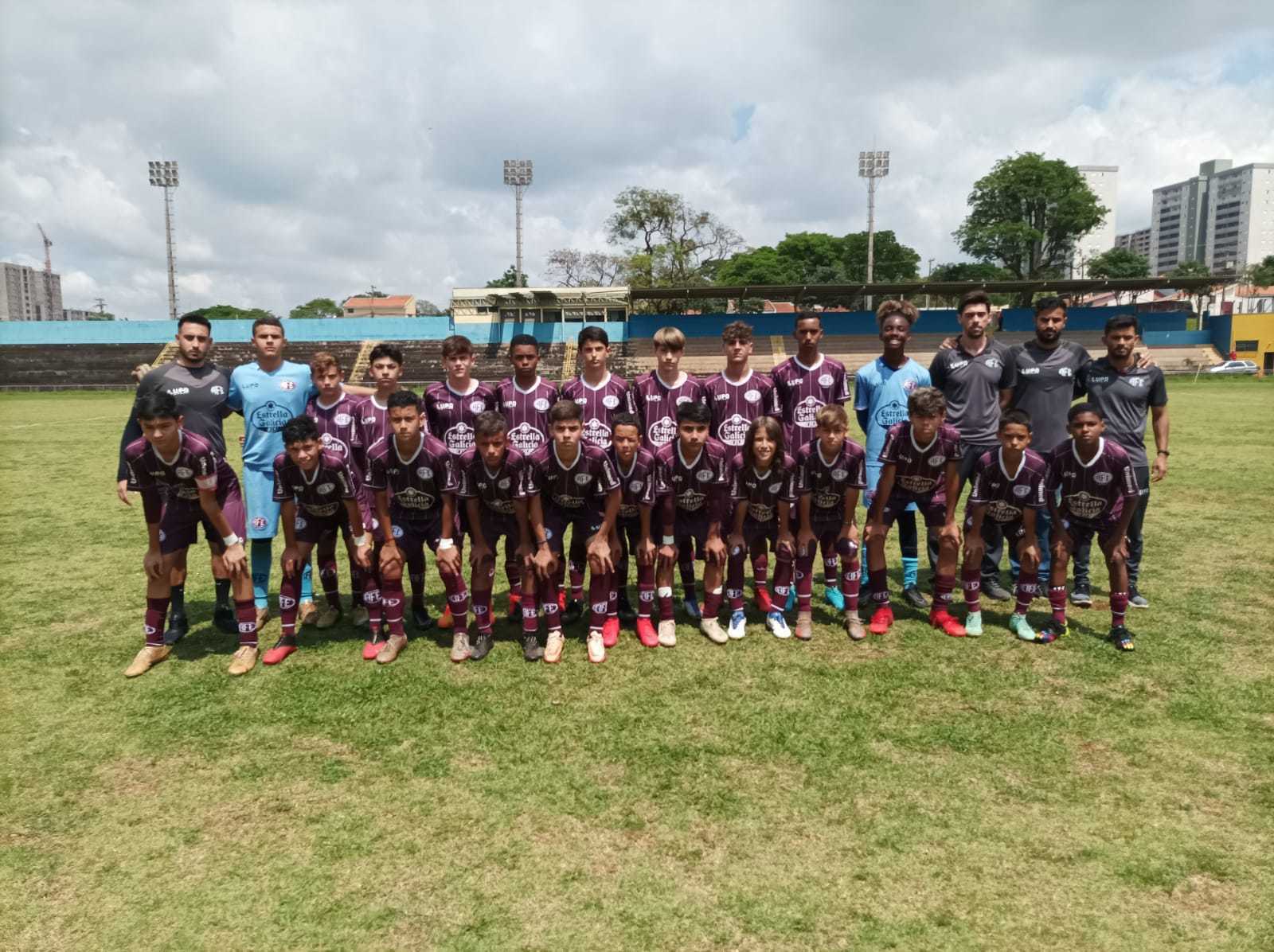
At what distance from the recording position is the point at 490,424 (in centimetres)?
472

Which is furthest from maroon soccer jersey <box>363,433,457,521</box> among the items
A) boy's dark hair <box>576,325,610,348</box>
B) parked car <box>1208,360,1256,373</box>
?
parked car <box>1208,360,1256,373</box>

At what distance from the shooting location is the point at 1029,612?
5.73 metres

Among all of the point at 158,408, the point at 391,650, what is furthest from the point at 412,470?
the point at 158,408

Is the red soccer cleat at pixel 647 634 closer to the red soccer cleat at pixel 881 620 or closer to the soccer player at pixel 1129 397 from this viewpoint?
the red soccer cleat at pixel 881 620

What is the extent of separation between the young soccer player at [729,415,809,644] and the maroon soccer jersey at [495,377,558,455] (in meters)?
1.44

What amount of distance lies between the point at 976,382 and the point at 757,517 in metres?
2.13

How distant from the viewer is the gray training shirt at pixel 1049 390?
583 cm

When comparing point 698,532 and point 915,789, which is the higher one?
point 698,532

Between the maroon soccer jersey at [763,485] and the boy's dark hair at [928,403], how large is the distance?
0.92m

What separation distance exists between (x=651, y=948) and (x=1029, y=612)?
14.6 ft

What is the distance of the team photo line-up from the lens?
4.92 m

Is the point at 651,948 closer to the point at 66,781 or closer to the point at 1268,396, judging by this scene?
the point at 66,781

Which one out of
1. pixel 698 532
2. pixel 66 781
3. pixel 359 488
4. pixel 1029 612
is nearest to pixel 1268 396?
pixel 1029 612

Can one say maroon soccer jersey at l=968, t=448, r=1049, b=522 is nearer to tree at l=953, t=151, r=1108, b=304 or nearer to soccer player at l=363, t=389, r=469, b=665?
soccer player at l=363, t=389, r=469, b=665
